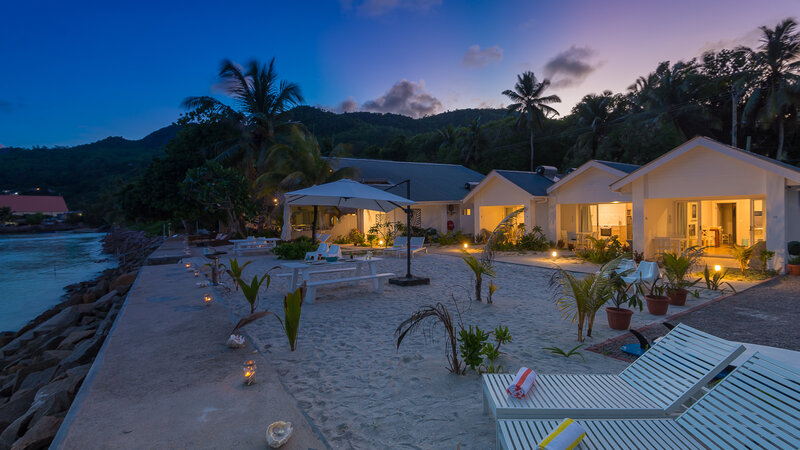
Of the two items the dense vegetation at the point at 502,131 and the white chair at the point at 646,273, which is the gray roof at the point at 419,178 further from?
the white chair at the point at 646,273

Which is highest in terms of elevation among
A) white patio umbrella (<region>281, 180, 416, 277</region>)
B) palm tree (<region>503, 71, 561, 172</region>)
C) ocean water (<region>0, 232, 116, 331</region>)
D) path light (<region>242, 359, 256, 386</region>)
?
palm tree (<region>503, 71, 561, 172</region>)

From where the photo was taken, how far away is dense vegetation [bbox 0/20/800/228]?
2380cm

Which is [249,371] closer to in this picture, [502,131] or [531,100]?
[531,100]

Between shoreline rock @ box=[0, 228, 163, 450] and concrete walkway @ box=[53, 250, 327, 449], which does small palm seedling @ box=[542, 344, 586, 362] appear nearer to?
concrete walkway @ box=[53, 250, 327, 449]

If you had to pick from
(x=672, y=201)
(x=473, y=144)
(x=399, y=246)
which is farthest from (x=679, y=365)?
(x=473, y=144)

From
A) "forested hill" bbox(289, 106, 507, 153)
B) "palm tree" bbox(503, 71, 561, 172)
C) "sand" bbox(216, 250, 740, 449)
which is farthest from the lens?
"forested hill" bbox(289, 106, 507, 153)

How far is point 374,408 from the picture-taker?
12.0ft

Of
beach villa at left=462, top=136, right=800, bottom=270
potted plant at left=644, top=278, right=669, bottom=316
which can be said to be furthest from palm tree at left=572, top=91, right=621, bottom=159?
potted plant at left=644, top=278, right=669, bottom=316

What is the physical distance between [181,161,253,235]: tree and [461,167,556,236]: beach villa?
11.3m

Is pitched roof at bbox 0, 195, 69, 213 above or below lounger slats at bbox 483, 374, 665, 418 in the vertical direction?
above

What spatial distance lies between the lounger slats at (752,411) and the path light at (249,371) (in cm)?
340

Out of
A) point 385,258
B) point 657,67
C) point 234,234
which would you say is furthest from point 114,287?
point 657,67

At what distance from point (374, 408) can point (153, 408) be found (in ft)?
5.97

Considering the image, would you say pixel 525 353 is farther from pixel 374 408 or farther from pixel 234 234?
pixel 234 234
